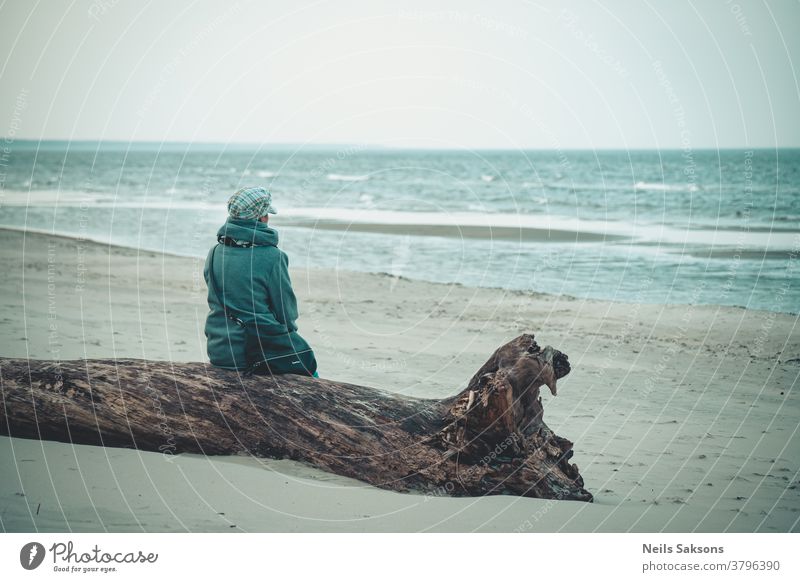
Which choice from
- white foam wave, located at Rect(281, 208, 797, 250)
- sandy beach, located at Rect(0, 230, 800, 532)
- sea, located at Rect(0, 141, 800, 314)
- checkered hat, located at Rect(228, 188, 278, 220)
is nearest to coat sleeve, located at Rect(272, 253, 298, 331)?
checkered hat, located at Rect(228, 188, 278, 220)

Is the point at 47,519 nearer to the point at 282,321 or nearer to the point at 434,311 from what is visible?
the point at 282,321

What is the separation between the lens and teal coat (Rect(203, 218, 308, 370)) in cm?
598

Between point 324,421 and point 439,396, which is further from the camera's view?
point 439,396

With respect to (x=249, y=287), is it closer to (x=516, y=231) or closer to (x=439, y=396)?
(x=439, y=396)

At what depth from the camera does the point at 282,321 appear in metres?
6.06

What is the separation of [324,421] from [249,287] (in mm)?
1133

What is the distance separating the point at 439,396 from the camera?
26.9ft

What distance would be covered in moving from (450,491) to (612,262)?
1530 centimetres

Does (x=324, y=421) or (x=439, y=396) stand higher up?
(x=324, y=421)

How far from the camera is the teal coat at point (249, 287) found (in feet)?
19.6

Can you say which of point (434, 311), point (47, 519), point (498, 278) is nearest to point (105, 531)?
point (47, 519)

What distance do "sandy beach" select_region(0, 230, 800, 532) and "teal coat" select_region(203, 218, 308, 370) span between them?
0.80 m

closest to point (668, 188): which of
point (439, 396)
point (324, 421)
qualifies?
point (439, 396)

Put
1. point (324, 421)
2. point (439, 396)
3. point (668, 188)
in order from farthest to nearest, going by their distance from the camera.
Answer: point (668, 188)
point (439, 396)
point (324, 421)
